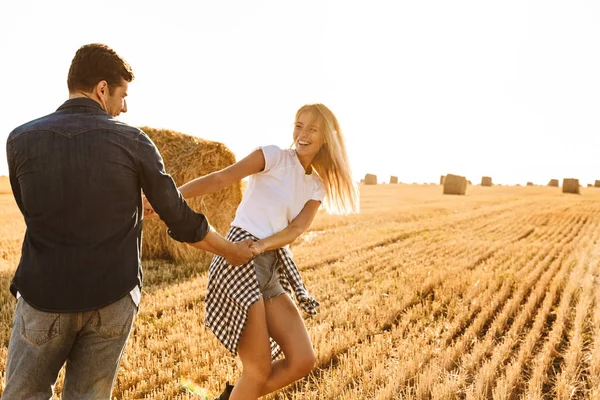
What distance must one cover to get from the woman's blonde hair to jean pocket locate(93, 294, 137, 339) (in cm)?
176

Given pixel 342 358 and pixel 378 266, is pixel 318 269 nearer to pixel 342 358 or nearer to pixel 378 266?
pixel 378 266

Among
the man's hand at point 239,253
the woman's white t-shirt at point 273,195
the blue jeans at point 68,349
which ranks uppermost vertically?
the woman's white t-shirt at point 273,195

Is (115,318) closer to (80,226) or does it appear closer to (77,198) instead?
(80,226)

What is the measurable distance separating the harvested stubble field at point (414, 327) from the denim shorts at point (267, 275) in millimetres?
1070

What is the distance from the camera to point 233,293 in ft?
9.48

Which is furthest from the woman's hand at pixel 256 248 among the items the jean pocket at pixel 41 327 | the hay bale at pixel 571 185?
the hay bale at pixel 571 185

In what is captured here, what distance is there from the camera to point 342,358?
4461 millimetres

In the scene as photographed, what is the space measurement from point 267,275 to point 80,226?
1.38m

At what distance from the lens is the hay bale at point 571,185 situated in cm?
4753

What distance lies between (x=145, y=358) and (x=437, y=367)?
8.21 ft

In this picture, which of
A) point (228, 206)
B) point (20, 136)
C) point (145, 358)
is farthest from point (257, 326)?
point (228, 206)

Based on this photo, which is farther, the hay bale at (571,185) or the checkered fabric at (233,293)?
the hay bale at (571,185)

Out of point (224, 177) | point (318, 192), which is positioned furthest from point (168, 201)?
point (318, 192)

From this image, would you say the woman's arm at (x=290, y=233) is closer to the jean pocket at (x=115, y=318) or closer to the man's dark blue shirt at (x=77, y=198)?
the jean pocket at (x=115, y=318)
